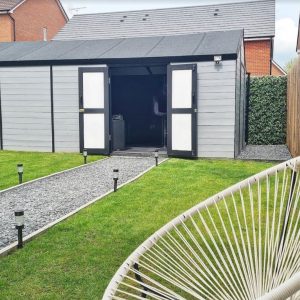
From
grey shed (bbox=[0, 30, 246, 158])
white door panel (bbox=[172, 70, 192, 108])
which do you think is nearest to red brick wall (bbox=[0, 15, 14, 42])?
grey shed (bbox=[0, 30, 246, 158])

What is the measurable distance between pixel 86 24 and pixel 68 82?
57.0 ft

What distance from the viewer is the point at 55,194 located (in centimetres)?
712

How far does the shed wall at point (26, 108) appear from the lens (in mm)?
12617

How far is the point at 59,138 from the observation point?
12.6m

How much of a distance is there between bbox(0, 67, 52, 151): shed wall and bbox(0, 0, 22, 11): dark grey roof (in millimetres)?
16125

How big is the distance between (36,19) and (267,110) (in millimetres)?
20595

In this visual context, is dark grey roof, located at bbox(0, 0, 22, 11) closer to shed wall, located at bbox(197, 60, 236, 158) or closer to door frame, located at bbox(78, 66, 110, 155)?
door frame, located at bbox(78, 66, 110, 155)

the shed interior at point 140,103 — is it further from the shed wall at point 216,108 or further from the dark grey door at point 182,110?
the shed wall at point 216,108

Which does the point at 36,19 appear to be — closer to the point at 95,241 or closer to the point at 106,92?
the point at 106,92

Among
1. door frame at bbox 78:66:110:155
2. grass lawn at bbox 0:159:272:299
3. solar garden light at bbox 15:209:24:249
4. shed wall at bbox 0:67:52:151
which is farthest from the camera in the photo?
shed wall at bbox 0:67:52:151

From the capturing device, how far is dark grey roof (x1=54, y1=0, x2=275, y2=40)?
Answer: 25.1 m

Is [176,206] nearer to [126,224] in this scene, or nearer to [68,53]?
[126,224]

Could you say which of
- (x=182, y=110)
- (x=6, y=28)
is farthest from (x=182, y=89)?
(x=6, y=28)

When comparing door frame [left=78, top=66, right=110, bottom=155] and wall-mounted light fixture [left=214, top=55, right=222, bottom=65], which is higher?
wall-mounted light fixture [left=214, top=55, right=222, bottom=65]
